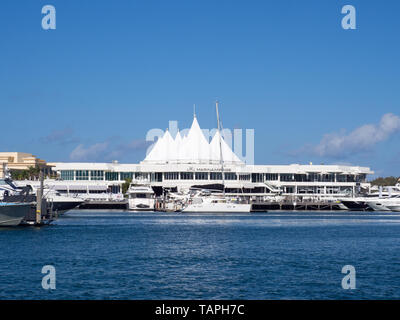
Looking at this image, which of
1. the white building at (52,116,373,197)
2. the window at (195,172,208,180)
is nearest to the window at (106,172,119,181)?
the white building at (52,116,373,197)

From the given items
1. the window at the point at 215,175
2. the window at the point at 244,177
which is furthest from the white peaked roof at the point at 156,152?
the window at the point at 244,177

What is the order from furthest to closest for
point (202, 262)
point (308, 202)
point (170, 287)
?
1. point (308, 202)
2. point (202, 262)
3. point (170, 287)

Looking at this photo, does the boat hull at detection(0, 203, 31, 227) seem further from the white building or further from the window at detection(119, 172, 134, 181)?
the window at detection(119, 172, 134, 181)

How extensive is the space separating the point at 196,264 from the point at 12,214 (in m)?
30.4

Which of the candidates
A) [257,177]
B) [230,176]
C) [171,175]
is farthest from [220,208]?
[257,177]

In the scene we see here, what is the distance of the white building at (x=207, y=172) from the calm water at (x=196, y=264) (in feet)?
297

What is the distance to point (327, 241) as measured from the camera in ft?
187

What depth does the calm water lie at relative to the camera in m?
31.3

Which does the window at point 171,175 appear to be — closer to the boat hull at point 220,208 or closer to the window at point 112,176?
the window at point 112,176
